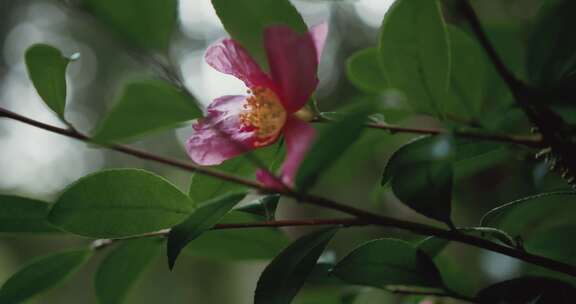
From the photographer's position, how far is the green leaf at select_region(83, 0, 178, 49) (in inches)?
13.4

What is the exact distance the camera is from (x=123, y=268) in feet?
1.87

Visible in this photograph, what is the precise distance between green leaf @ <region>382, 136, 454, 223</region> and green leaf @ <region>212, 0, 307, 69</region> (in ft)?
0.49

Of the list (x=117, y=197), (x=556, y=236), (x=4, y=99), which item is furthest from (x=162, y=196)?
(x=4, y=99)

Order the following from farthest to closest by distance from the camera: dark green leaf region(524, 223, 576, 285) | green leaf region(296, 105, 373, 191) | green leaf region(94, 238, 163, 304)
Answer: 1. dark green leaf region(524, 223, 576, 285)
2. green leaf region(94, 238, 163, 304)
3. green leaf region(296, 105, 373, 191)

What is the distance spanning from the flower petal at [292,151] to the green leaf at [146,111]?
0.08m

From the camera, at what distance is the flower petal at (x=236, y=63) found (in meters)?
0.47

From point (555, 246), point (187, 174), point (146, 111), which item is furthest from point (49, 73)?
point (187, 174)

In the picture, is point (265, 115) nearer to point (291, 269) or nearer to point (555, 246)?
point (291, 269)

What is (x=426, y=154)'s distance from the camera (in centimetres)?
37

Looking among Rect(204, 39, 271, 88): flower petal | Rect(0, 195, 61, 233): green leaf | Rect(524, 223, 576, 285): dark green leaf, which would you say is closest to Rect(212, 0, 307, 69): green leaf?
Rect(204, 39, 271, 88): flower petal

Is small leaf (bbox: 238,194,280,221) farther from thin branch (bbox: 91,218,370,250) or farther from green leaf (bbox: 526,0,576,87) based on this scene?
green leaf (bbox: 526,0,576,87)

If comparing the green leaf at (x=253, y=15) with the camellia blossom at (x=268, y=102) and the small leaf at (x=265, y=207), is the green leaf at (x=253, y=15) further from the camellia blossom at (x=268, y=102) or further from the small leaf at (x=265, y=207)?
the small leaf at (x=265, y=207)

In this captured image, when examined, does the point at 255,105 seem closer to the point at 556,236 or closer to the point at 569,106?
the point at 569,106

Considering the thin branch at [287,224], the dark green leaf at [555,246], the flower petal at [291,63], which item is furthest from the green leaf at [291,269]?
the dark green leaf at [555,246]
